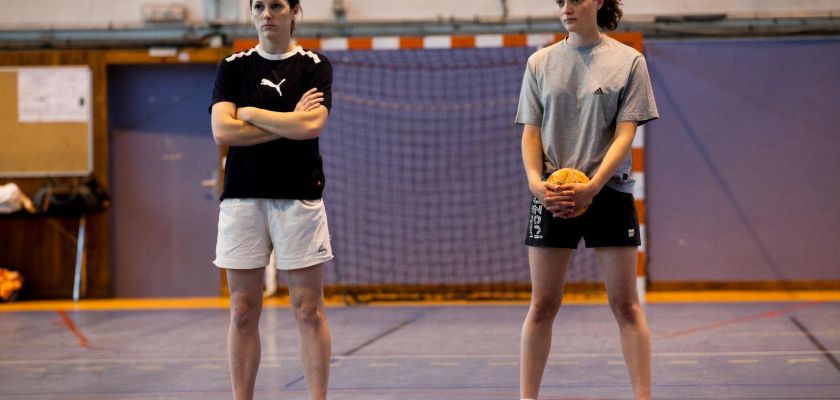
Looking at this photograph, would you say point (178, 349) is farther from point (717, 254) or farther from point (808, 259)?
point (808, 259)

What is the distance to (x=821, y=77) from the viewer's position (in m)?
8.79

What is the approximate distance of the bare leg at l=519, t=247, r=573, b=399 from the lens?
3.29 meters

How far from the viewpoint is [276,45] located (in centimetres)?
337

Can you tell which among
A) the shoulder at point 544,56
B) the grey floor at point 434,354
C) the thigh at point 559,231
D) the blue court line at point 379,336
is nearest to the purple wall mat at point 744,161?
the grey floor at point 434,354

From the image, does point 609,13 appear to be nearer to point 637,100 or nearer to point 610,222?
point 637,100

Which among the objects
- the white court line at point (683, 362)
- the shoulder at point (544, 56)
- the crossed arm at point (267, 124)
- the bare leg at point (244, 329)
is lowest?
the white court line at point (683, 362)

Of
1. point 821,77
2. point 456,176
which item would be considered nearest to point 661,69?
point 821,77

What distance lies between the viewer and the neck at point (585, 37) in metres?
3.29

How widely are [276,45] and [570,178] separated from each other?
112cm

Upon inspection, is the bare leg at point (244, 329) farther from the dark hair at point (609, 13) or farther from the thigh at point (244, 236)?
the dark hair at point (609, 13)

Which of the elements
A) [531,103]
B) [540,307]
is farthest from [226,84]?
[540,307]

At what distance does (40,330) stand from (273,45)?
14.0 feet

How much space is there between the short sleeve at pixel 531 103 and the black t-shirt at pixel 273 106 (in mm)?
685

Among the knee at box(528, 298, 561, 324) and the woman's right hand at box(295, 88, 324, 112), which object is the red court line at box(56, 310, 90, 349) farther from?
the knee at box(528, 298, 561, 324)
